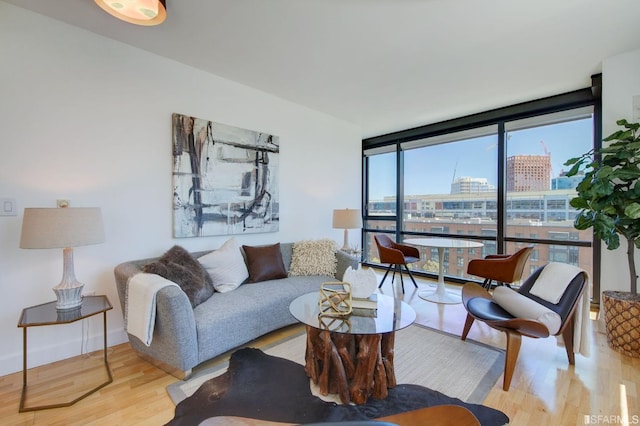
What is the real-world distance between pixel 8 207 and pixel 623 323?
4867mm

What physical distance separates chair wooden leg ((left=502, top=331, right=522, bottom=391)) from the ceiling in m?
2.32

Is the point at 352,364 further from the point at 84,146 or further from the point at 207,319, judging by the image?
the point at 84,146

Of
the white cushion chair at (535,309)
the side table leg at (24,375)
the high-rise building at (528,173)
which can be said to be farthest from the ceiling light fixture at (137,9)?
the high-rise building at (528,173)

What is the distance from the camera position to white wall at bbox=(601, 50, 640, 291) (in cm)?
268

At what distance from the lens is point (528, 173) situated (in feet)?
12.8

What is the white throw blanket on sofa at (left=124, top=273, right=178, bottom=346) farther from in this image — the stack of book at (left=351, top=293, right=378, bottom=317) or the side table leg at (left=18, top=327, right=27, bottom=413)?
the stack of book at (left=351, top=293, right=378, bottom=317)

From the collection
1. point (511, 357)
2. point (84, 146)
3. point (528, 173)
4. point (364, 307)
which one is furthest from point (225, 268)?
point (528, 173)

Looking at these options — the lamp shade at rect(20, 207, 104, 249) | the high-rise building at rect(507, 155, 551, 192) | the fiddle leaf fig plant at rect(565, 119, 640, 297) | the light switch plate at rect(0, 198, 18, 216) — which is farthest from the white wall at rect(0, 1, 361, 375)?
the high-rise building at rect(507, 155, 551, 192)

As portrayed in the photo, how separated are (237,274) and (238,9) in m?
2.23

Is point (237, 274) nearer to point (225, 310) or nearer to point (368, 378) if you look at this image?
point (225, 310)

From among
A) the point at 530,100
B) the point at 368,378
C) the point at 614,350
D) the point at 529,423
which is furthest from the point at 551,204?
the point at 368,378

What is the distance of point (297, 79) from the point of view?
10.6 feet

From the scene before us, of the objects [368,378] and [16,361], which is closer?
[368,378]

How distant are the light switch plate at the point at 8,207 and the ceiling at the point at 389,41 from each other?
1.43 meters
